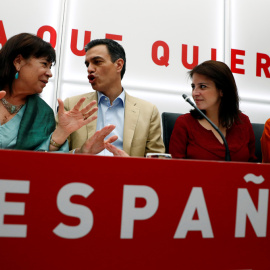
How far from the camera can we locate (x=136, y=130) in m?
1.55

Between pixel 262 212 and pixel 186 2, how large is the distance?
2.25m

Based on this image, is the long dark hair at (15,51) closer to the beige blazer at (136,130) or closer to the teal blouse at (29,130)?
the teal blouse at (29,130)

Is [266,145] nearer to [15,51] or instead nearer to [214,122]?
[214,122]

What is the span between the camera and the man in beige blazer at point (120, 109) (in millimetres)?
1506

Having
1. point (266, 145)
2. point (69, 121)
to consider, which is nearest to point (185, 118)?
point (266, 145)

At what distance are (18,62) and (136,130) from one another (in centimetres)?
64

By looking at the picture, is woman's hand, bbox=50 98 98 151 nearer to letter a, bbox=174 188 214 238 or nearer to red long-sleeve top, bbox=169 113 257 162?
red long-sleeve top, bbox=169 113 257 162

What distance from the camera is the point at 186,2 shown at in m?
2.47

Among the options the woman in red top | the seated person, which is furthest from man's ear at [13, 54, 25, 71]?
the seated person

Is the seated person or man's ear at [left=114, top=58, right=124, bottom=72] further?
man's ear at [left=114, top=58, right=124, bottom=72]

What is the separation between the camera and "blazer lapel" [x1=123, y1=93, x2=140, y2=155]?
1490mm

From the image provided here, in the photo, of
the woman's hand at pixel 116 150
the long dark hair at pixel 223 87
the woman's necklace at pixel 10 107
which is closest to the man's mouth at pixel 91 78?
the woman's necklace at pixel 10 107

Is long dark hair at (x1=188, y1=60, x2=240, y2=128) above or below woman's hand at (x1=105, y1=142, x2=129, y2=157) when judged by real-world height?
above

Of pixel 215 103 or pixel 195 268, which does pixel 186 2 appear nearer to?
pixel 215 103
